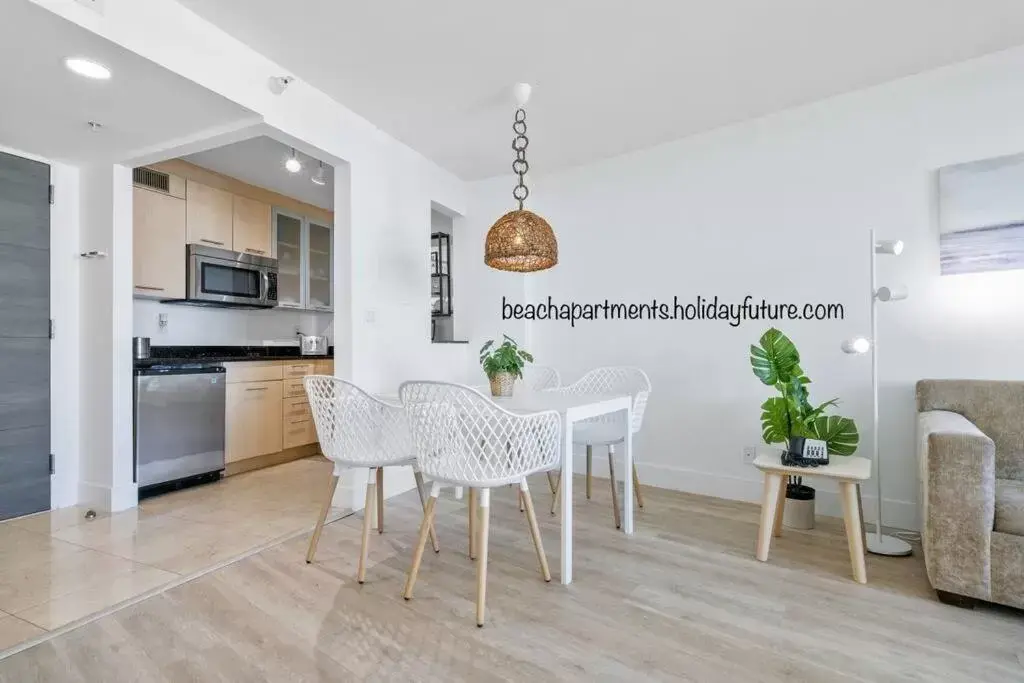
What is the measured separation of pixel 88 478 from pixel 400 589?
240cm

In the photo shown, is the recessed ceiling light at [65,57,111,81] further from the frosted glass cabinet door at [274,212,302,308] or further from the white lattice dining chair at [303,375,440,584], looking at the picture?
the frosted glass cabinet door at [274,212,302,308]

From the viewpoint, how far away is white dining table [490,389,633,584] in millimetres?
2057

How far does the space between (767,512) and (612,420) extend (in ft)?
3.67

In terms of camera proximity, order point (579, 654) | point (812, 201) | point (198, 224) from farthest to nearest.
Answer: point (198, 224) < point (812, 201) < point (579, 654)

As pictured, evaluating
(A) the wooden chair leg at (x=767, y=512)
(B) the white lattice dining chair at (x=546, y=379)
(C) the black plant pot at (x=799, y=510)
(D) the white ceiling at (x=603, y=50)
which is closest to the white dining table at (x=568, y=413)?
(A) the wooden chair leg at (x=767, y=512)

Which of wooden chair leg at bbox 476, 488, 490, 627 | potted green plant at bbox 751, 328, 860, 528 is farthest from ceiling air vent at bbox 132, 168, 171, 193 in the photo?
potted green plant at bbox 751, 328, 860, 528

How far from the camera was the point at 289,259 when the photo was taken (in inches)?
181

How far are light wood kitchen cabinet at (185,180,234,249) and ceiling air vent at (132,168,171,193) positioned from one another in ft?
0.48

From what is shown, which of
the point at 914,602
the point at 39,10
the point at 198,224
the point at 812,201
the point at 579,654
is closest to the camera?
the point at 579,654

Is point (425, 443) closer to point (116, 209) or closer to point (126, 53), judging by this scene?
point (126, 53)

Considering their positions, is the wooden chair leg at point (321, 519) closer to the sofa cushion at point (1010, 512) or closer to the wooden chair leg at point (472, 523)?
the wooden chair leg at point (472, 523)

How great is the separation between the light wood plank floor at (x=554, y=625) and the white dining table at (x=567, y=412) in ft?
0.59

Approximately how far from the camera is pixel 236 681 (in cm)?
147

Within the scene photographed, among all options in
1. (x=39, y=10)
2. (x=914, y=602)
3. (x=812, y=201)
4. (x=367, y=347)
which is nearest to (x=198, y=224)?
(x=367, y=347)
